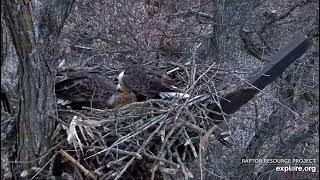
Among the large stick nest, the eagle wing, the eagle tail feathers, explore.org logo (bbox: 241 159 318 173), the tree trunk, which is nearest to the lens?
the tree trunk

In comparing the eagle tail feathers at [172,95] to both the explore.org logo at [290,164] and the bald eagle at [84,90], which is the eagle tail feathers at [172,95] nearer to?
the bald eagle at [84,90]

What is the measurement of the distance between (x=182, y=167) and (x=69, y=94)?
1.20 m

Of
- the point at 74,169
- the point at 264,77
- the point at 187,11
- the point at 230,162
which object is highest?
the point at 187,11

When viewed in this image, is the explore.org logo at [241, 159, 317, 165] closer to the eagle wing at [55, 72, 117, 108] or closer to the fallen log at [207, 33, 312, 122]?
the fallen log at [207, 33, 312, 122]

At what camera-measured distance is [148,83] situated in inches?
160

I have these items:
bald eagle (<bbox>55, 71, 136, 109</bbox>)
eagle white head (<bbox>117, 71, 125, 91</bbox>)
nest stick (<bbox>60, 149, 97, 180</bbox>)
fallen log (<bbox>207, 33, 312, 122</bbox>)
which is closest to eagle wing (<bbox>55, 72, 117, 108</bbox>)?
bald eagle (<bbox>55, 71, 136, 109</bbox>)

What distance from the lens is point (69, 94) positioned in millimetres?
3955

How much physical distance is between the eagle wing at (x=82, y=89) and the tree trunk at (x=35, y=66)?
52cm

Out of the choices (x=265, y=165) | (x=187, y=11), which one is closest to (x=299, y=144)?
(x=265, y=165)

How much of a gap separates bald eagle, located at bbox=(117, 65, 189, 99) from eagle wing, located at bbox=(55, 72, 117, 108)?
0.24 meters

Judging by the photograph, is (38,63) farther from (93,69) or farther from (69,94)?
(93,69)

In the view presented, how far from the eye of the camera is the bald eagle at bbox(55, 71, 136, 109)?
13.0ft

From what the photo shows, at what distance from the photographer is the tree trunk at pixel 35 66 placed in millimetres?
3047

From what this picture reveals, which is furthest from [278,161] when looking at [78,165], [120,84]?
[78,165]
